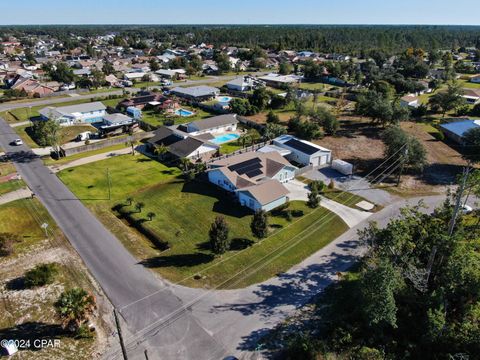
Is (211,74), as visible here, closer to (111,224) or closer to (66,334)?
(111,224)

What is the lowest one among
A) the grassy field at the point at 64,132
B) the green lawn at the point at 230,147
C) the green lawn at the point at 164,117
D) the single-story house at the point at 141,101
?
the green lawn at the point at 230,147

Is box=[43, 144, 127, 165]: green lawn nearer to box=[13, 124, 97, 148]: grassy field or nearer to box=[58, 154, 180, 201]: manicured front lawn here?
box=[58, 154, 180, 201]: manicured front lawn

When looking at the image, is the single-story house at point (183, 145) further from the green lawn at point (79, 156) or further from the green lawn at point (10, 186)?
the green lawn at point (10, 186)

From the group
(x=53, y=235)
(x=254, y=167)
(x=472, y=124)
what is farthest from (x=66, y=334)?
(x=472, y=124)

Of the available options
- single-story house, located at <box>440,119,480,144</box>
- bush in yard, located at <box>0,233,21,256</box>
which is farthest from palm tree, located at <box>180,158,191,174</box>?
single-story house, located at <box>440,119,480,144</box>

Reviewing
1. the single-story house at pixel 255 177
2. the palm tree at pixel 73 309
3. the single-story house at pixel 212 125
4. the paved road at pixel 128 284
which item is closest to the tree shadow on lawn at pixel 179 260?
the paved road at pixel 128 284

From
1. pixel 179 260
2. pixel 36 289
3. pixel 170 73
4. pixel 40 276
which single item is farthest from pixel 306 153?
pixel 170 73
